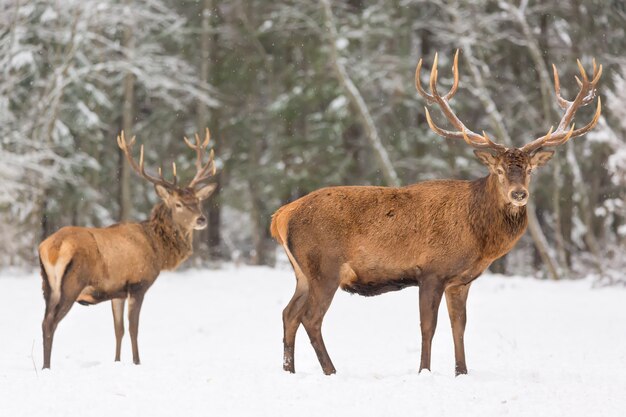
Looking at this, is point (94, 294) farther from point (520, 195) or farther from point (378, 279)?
point (520, 195)

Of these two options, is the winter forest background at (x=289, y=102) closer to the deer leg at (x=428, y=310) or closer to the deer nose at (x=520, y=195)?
the deer nose at (x=520, y=195)

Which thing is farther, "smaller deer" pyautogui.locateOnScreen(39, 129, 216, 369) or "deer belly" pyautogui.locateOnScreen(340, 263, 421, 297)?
"smaller deer" pyautogui.locateOnScreen(39, 129, 216, 369)

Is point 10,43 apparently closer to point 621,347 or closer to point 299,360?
point 299,360

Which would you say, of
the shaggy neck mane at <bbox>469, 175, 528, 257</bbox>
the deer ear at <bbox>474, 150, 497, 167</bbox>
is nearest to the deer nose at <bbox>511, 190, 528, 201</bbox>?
the shaggy neck mane at <bbox>469, 175, 528, 257</bbox>

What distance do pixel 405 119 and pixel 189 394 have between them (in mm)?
16097

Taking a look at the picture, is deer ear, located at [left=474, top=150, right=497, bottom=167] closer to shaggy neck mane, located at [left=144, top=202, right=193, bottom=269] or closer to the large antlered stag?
the large antlered stag

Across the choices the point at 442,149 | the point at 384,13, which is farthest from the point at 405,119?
the point at 384,13

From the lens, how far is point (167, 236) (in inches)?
420

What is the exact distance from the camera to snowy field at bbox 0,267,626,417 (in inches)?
243

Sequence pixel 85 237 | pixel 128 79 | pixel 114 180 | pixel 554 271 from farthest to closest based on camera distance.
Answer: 1. pixel 114 180
2. pixel 128 79
3. pixel 554 271
4. pixel 85 237

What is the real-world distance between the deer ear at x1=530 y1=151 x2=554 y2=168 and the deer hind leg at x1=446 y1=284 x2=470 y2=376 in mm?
1171

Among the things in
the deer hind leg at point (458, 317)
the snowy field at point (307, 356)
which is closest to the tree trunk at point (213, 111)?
the snowy field at point (307, 356)

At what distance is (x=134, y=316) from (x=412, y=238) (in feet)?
11.5

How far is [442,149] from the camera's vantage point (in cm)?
2148
